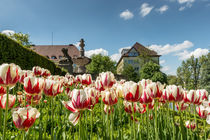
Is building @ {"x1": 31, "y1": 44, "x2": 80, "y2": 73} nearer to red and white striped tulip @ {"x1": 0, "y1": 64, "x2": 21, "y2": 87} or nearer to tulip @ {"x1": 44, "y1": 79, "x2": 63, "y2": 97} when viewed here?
tulip @ {"x1": 44, "y1": 79, "x2": 63, "y2": 97}

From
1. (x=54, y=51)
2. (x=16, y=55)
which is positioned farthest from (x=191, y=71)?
(x=16, y=55)

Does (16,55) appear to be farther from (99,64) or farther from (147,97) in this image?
(99,64)

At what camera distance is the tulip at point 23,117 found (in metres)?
0.89

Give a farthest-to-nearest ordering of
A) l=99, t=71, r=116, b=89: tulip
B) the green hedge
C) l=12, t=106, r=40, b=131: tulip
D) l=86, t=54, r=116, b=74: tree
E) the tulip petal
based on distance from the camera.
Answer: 1. l=86, t=54, r=116, b=74: tree
2. the green hedge
3. l=99, t=71, r=116, b=89: tulip
4. the tulip petal
5. l=12, t=106, r=40, b=131: tulip

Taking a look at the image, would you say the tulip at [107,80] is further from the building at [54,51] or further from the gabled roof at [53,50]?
the gabled roof at [53,50]

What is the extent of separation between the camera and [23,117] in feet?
2.92

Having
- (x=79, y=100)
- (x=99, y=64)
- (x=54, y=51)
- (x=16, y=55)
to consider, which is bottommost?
(x=79, y=100)

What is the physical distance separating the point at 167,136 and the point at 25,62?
7026 mm

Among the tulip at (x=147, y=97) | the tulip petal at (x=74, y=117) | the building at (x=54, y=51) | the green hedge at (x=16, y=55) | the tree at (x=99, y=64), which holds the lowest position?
the tulip petal at (x=74, y=117)

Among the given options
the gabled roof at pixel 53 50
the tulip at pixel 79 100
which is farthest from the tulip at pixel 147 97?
the gabled roof at pixel 53 50

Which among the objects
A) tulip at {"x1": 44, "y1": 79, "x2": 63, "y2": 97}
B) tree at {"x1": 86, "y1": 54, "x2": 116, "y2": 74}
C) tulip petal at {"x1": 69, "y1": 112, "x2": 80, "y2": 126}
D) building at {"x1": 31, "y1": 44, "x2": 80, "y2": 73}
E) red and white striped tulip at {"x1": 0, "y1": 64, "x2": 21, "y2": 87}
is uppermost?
building at {"x1": 31, "y1": 44, "x2": 80, "y2": 73}

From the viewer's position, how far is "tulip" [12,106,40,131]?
0.89 meters

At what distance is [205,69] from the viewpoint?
77.2 ft

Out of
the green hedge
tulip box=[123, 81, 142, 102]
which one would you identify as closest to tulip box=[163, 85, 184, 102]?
tulip box=[123, 81, 142, 102]
